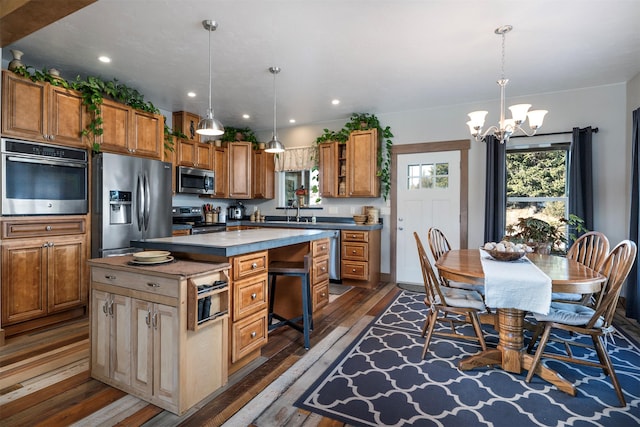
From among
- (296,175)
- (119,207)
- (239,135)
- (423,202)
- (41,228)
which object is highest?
(239,135)

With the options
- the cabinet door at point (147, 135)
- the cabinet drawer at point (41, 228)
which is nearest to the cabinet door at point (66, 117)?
the cabinet door at point (147, 135)

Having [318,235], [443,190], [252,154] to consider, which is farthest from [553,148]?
[252,154]

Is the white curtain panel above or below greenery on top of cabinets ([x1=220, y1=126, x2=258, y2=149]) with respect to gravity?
below

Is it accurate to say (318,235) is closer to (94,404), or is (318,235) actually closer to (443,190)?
(94,404)

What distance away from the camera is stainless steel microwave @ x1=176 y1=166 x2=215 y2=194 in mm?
4836

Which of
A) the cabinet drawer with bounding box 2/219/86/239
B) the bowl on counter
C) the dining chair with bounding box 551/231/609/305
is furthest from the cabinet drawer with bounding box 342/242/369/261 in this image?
the cabinet drawer with bounding box 2/219/86/239

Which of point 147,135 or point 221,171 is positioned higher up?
point 147,135

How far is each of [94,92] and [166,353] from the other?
2.92 metres

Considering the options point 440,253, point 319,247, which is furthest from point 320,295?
point 440,253

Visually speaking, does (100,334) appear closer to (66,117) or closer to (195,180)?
(66,117)

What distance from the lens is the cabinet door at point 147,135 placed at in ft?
12.5

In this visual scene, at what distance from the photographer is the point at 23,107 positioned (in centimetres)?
288

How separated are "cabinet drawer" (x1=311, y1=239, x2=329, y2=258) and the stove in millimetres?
2153

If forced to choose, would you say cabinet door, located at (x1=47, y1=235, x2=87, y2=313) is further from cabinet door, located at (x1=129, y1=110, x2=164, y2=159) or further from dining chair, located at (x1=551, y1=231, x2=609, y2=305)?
A: dining chair, located at (x1=551, y1=231, x2=609, y2=305)
